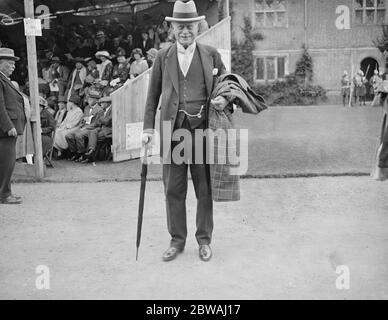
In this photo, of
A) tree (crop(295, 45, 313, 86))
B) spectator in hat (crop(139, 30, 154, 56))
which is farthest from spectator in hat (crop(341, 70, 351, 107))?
spectator in hat (crop(139, 30, 154, 56))

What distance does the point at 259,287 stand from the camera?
4.27m

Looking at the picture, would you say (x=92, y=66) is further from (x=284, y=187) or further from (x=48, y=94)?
(x=284, y=187)

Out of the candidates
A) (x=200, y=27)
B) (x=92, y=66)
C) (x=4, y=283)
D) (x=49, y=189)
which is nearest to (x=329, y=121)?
(x=200, y=27)

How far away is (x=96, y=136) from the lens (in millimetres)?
10234

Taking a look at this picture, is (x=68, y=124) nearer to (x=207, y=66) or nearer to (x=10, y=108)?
(x=10, y=108)

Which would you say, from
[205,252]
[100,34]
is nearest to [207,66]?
[205,252]

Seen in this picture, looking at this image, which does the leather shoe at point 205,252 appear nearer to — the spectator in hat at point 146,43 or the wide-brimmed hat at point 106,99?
the wide-brimmed hat at point 106,99

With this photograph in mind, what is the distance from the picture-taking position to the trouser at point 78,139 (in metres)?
10.4

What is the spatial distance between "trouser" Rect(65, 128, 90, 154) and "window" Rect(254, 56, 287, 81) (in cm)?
1764

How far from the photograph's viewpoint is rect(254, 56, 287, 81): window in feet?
88.3

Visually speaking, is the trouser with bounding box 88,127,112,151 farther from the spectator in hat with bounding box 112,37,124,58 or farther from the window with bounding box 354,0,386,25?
the window with bounding box 354,0,386,25

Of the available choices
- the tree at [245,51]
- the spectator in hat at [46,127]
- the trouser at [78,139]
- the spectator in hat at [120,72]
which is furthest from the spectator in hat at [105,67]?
the tree at [245,51]

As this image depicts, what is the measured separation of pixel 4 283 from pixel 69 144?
622cm
